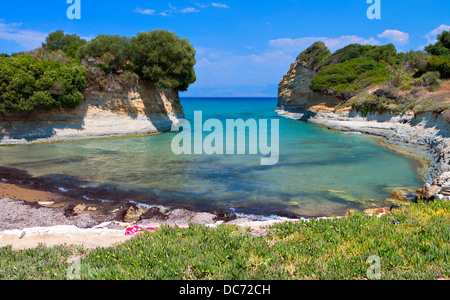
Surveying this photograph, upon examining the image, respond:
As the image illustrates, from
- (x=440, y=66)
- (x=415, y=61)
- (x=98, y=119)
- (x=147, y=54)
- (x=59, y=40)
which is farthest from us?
(x=59, y=40)

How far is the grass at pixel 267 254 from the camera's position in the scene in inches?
208

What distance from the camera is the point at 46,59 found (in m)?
34.6

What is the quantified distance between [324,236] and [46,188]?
47.6 ft

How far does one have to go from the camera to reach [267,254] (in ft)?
19.7

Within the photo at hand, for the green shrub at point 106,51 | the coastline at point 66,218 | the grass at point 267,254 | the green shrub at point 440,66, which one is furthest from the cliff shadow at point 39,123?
the green shrub at point 440,66

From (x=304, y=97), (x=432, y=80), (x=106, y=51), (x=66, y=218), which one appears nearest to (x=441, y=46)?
(x=432, y=80)

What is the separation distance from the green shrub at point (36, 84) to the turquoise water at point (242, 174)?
15.4 feet

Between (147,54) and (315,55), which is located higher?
(315,55)

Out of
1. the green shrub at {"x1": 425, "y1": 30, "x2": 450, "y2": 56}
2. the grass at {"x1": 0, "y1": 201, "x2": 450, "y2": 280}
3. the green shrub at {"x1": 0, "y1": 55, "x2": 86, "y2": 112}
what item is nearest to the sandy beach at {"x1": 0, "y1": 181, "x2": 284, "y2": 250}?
the grass at {"x1": 0, "y1": 201, "x2": 450, "y2": 280}

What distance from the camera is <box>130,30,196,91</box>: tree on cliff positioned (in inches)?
1612

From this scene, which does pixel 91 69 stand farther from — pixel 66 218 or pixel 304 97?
pixel 304 97

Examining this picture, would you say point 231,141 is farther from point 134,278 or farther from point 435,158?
point 134,278

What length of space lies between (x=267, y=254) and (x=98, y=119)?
35.1 meters
